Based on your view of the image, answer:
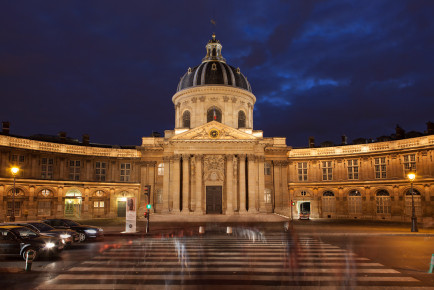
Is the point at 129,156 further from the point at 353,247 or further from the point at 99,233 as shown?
the point at 353,247

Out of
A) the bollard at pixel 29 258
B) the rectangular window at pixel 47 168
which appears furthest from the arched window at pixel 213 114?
the bollard at pixel 29 258

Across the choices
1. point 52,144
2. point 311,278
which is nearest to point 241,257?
point 311,278

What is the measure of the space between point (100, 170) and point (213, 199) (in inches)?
722

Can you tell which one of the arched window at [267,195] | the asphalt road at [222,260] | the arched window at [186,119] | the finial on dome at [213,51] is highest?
the finial on dome at [213,51]

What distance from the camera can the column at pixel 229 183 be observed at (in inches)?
1777

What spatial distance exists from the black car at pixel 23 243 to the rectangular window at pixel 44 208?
32611 mm

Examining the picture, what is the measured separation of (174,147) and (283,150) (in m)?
15.5

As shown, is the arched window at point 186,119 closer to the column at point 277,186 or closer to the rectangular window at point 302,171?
the column at point 277,186

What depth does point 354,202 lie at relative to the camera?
168 feet

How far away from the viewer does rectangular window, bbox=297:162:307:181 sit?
180 feet

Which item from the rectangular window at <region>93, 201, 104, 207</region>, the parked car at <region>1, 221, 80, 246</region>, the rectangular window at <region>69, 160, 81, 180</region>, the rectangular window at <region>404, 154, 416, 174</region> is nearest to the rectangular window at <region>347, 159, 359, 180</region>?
the rectangular window at <region>404, 154, 416, 174</region>

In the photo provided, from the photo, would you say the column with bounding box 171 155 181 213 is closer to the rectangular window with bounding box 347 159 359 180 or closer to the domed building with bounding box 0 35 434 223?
the domed building with bounding box 0 35 434 223

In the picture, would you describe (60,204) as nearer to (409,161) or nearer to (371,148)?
(371,148)

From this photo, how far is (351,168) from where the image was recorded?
5216 cm
